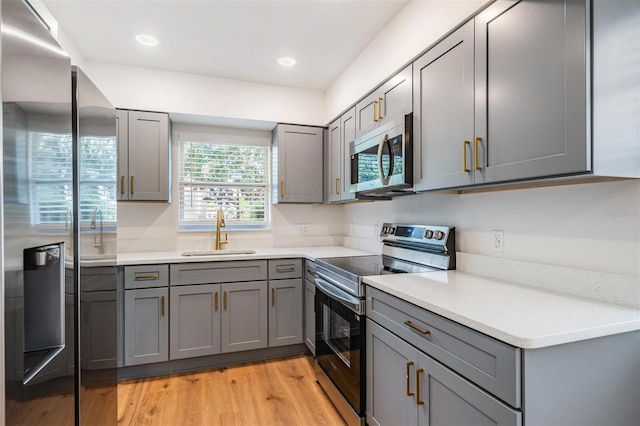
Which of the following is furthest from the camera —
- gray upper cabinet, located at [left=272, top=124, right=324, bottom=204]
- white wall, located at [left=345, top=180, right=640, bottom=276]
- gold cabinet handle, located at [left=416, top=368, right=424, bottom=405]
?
gray upper cabinet, located at [left=272, top=124, right=324, bottom=204]

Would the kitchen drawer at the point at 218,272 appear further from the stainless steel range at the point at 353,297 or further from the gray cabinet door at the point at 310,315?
the stainless steel range at the point at 353,297

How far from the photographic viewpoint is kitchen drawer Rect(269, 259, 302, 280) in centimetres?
284

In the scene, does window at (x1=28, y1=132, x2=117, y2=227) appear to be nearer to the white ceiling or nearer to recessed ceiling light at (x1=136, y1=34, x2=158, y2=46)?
the white ceiling

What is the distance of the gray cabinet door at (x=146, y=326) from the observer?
2.47 meters

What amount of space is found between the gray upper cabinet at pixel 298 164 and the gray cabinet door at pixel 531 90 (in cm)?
202

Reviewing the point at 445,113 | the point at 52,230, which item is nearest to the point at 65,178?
the point at 52,230

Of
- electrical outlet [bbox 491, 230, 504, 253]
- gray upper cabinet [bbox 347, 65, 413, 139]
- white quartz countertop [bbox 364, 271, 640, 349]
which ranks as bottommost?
white quartz countertop [bbox 364, 271, 640, 349]

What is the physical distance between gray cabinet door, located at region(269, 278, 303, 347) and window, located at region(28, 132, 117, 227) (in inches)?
61.8

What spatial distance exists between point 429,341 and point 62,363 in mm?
1361

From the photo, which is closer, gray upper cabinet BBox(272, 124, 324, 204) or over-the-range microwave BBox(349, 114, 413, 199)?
over-the-range microwave BBox(349, 114, 413, 199)

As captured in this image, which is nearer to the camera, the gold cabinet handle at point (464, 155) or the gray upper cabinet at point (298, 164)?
the gold cabinet handle at point (464, 155)

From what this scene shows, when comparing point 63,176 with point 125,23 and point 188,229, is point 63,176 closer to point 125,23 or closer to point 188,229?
point 125,23

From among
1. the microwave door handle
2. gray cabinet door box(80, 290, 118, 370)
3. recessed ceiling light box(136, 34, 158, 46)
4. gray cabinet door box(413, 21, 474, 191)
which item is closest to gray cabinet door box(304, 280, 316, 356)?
the microwave door handle

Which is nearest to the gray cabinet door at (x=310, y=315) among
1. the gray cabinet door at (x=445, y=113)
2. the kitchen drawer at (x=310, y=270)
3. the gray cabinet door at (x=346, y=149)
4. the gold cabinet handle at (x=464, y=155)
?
the kitchen drawer at (x=310, y=270)
